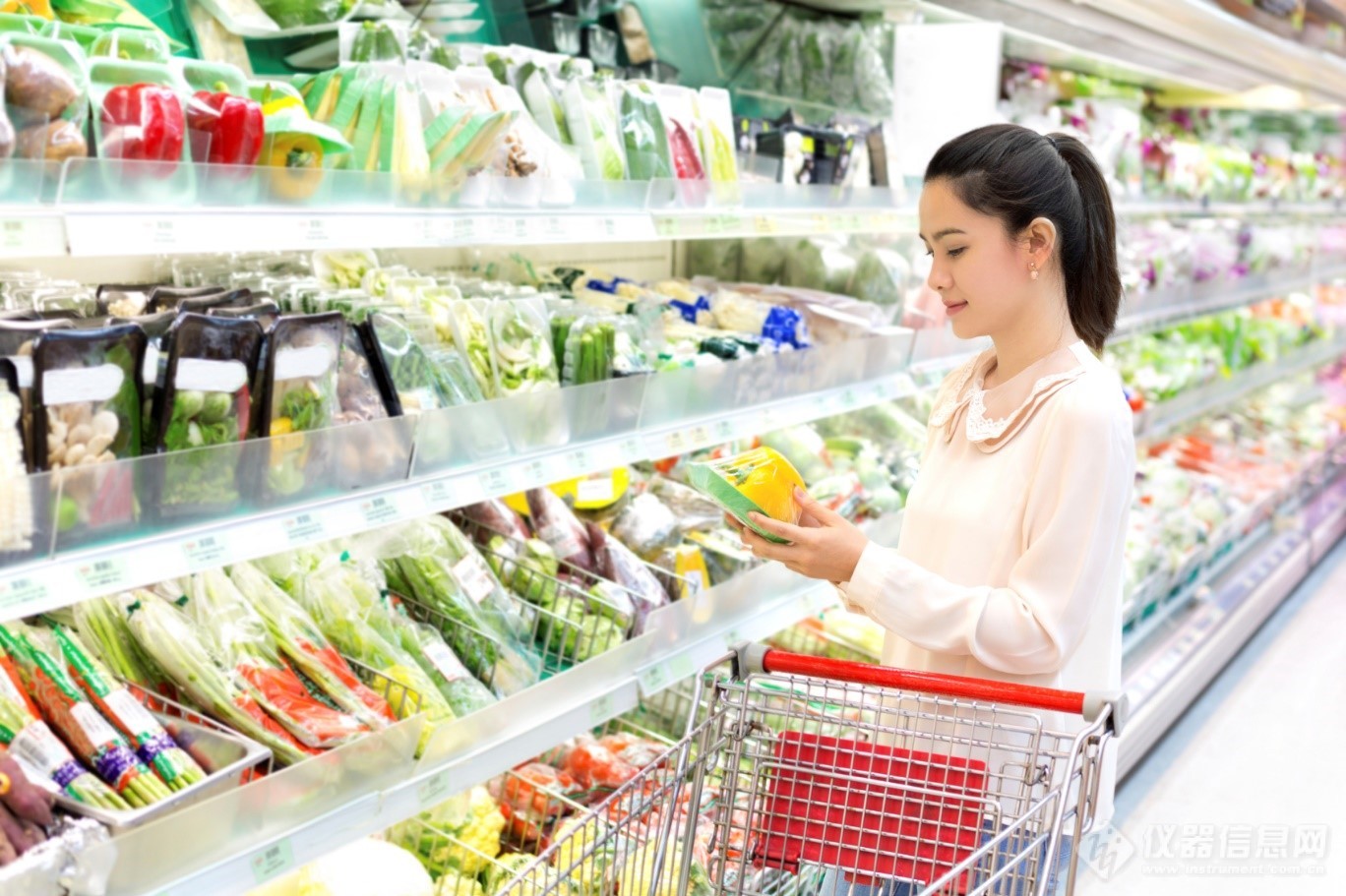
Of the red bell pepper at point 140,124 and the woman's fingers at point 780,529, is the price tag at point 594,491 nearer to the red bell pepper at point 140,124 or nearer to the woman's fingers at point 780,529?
the woman's fingers at point 780,529

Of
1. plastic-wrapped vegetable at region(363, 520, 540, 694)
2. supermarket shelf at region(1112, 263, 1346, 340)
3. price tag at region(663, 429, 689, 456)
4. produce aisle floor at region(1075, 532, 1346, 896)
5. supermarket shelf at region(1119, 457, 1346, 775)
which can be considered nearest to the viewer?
plastic-wrapped vegetable at region(363, 520, 540, 694)

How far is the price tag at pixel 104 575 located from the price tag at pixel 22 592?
5 centimetres

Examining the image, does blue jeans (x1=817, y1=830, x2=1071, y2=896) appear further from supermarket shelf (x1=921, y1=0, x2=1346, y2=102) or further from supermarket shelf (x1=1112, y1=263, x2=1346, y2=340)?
supermarket shelf (x1=1112, y1=263, x2=1346, y2=340)

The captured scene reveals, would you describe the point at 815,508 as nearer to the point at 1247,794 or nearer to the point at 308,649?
the point at 308,649

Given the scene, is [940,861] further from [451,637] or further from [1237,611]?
[1237,611]

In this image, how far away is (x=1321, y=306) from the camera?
7.15 m

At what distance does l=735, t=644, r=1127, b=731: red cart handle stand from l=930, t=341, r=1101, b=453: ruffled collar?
37 centimetres

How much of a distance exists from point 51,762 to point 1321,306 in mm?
7281

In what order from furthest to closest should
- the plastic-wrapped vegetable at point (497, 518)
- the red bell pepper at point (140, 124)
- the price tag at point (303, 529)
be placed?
the plastic-wrapped vegetable at point (497, 518) < the price tag at point (303, 529) < the red bell pepper at point (140, 124)

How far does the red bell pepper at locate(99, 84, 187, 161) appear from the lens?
1492 mm

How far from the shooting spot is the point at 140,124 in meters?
1.50

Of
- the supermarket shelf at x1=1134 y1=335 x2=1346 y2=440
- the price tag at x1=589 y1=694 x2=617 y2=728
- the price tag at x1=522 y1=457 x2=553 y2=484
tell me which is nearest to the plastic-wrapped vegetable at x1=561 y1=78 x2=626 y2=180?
the price tag at x1=522 y1=457 x2=553 y2=484

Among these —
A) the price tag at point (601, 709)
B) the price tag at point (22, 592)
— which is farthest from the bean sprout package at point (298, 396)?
the price tag at point (601, 709)

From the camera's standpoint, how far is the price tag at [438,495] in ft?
5.94
